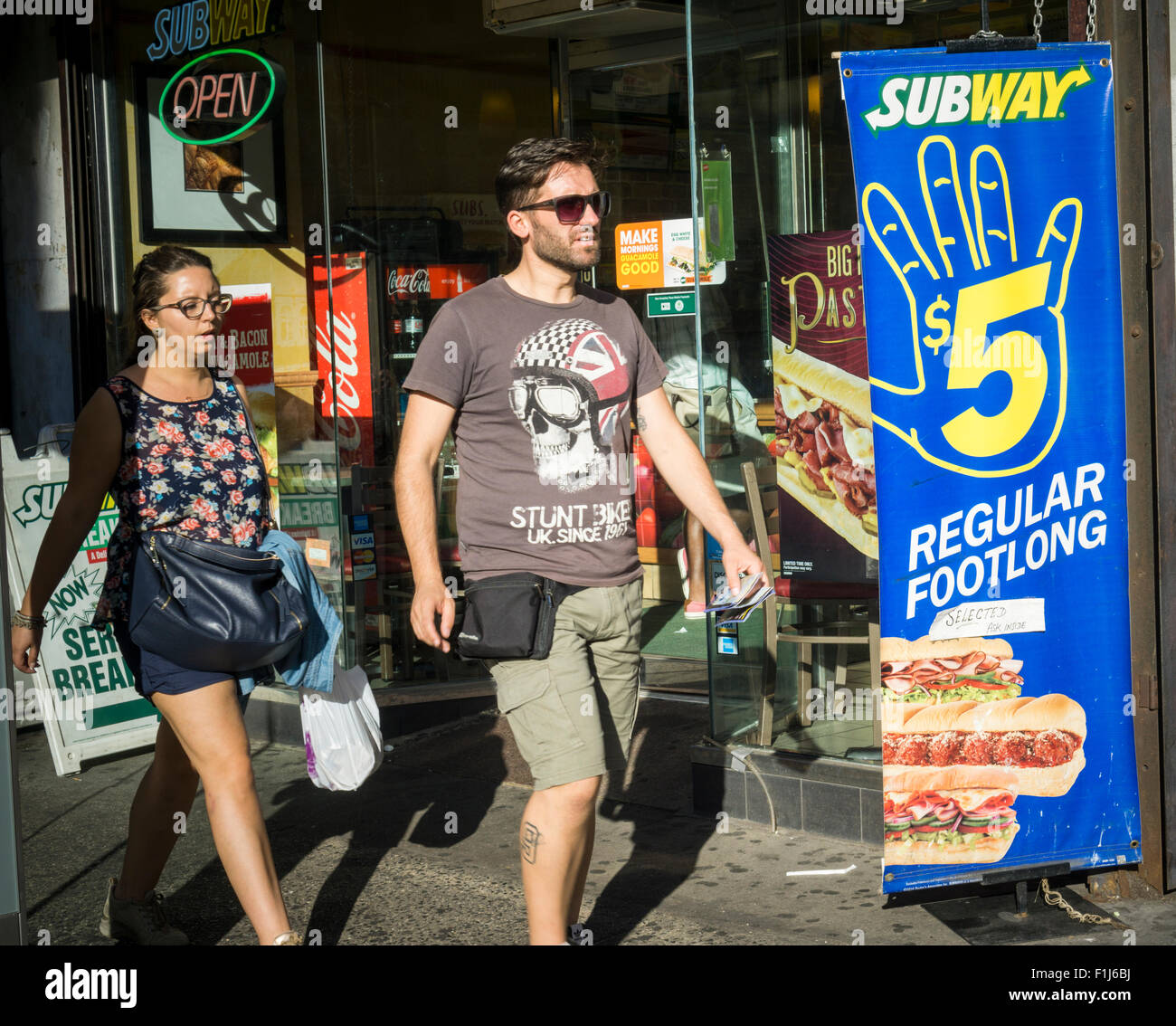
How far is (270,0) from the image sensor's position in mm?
6152

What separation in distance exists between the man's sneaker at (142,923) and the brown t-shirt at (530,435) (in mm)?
1463

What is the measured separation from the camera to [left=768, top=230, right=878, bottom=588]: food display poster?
4.82 m

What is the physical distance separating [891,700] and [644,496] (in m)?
3.90

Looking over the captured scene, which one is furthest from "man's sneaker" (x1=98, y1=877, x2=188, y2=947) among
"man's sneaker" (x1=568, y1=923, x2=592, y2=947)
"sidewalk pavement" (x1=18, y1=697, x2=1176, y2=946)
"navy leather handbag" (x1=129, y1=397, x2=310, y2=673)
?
"man's sneaker" (x1=568, y1=923, x2=592, y2=947)

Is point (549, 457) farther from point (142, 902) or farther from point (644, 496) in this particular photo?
point (644, 496)

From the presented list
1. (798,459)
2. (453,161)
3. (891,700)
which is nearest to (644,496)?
(453,161)

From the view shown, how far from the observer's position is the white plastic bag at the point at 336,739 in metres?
4.07

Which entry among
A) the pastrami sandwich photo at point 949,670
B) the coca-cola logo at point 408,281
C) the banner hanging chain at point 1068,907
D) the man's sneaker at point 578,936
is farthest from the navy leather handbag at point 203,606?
the coca-cola logo at point 408,281

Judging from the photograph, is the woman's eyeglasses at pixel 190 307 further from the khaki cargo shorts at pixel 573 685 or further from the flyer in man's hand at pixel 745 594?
the flyer in man's hand at pixel 745 594

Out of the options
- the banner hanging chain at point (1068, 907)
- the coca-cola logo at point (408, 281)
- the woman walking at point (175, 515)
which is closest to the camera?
the woman walking at point (175, 515)

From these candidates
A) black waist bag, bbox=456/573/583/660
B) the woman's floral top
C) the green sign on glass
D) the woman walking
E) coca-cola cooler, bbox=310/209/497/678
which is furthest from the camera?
coca-cola cooler, bbox=310/209/497/678

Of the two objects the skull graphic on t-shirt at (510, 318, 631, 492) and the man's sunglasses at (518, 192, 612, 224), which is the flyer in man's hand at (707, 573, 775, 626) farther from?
the man's sunglasses at (518, 192, 612, 224)

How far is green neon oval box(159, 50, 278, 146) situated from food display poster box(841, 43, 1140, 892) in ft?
11.2

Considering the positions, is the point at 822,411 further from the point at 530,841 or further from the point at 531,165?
the point at 530,841
